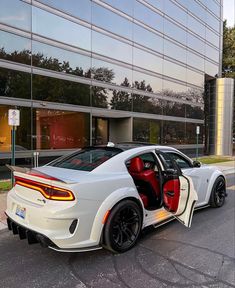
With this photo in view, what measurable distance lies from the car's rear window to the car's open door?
1.01m

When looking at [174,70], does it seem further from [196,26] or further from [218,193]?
[218,193]

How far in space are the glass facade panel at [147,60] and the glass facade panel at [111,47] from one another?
0.59m

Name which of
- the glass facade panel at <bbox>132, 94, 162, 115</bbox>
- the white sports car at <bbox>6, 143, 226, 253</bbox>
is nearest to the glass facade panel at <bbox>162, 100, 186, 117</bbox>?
the glass facade panel at <bbox>132, 94, 162, 115</bbox>

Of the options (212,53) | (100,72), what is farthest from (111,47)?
(212,53)

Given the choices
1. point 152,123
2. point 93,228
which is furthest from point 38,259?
point 152,123

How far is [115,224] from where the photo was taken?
12.6 feet

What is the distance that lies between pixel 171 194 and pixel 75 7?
11.4 meters

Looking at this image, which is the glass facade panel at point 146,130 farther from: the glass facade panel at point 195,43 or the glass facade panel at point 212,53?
the glass facade panel at point 212,53

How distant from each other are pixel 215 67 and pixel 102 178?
2502 cm

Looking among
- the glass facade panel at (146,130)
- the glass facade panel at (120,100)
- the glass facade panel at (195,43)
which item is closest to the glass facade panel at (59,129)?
the glass facade panel at (120,100)

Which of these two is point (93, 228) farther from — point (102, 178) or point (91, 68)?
point (91, 68)

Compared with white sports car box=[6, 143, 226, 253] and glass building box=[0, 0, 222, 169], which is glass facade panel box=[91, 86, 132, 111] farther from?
white sports car box=[6, 143, 226, 253]

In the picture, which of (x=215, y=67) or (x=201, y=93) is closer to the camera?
(x=201, y=93)

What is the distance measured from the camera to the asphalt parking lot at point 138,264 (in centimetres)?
324
